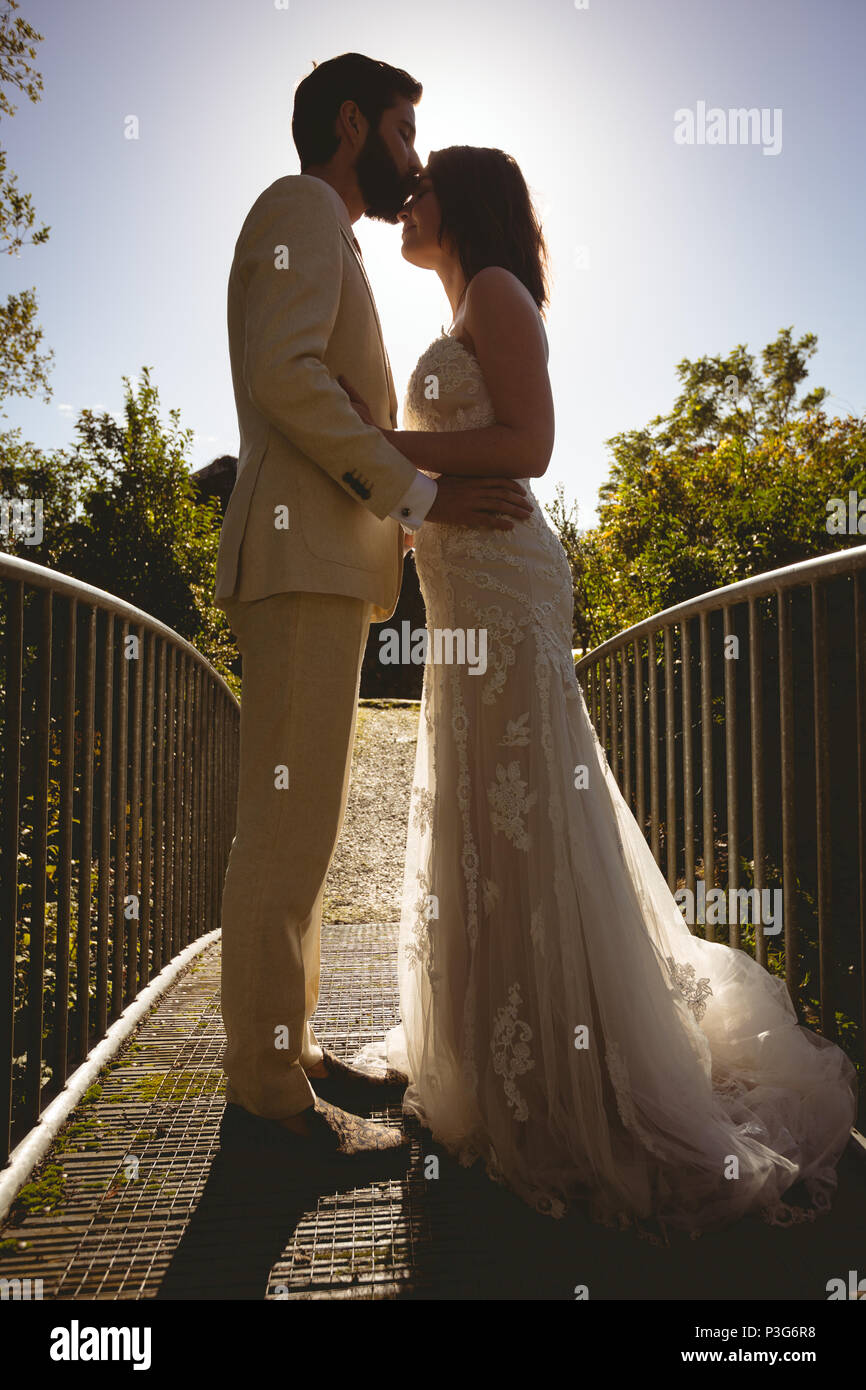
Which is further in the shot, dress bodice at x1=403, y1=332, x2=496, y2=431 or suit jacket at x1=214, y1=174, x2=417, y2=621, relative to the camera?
dress bodice at x1=403, y1=332, x2=496, y2=431

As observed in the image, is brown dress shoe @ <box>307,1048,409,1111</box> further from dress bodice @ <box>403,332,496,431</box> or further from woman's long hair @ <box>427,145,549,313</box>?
woman's long hair @ <box>427,145,549,313</box>

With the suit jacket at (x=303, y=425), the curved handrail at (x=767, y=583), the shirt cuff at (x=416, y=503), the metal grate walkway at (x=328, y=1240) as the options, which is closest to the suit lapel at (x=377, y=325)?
the suit jacket at (x=303, y=425)

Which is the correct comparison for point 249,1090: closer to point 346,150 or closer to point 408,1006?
point 408,1006

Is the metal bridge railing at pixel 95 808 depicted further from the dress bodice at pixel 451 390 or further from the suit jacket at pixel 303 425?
the dress bodice at pixel 451 390

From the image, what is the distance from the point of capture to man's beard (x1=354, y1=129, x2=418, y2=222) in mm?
2018

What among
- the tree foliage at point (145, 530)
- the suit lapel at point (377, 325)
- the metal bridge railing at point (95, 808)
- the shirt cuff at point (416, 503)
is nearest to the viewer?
the metal bridge railing at point (95, 808)

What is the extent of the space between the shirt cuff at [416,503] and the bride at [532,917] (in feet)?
0.36

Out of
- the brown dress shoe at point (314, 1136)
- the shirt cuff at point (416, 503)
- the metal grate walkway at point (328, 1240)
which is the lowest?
the metal grate walkway at point (328, 1240)

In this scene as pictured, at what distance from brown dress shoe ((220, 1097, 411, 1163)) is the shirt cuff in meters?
1.23

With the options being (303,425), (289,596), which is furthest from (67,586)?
(303,425)

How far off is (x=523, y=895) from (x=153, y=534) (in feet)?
27.6

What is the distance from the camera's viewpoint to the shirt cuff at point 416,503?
1.79 metres

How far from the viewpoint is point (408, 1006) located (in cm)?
213

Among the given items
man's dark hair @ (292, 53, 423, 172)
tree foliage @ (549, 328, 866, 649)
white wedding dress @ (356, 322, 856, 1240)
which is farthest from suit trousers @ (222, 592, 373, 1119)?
tree foliage @ (549, 328, 866, 649)
